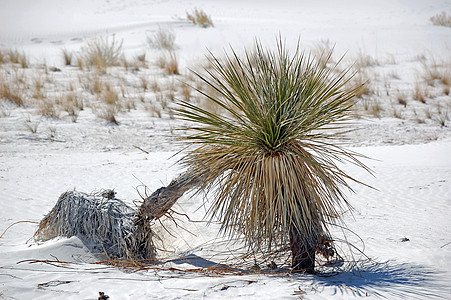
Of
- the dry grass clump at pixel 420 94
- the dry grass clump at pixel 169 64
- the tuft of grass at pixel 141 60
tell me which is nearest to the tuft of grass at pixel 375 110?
the dry grass clump at pixel 420 94

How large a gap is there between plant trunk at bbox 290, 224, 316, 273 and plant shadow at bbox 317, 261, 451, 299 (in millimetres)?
189

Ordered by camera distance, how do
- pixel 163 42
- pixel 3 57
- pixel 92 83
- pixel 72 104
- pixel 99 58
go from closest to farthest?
pixel 72 104
pixel 92 83
pixel 99 58
pixel 3 57
pixel 163 42

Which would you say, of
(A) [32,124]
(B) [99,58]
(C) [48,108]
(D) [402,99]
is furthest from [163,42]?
(D) [402,99]

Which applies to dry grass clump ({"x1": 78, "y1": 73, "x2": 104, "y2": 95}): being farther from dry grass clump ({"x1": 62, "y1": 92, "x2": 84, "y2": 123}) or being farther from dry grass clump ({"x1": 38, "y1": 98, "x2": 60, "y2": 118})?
dry grass clump ({"x1": 38, "y1": 98, "x2": 60, "y2": 118})

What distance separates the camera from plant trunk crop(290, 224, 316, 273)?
3.45 meters

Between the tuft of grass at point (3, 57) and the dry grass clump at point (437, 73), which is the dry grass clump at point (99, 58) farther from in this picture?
the dry grass clump at point (437, 73)

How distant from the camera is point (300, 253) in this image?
3477mm

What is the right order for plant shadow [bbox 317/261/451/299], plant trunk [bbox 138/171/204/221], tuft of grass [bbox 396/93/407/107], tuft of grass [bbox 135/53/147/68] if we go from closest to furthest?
plant shadow [bbox 317/261/451/299], plant trunk [bbox 138/171/204/221], tuft of grass [bbox 396/93/407/107], tuft of grass [bbox 135/53/147/68]

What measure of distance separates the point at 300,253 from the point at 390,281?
0.66 meters

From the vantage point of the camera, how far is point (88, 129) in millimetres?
9164

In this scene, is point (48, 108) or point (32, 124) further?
point (48, 108)

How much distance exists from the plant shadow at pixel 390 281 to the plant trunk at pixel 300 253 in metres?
0.19

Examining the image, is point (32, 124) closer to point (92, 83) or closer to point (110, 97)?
point (110, 97)

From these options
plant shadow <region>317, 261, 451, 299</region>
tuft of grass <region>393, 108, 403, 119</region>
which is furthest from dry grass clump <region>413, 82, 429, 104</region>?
plant shadow <region>317, 261, 451, 299</region>
